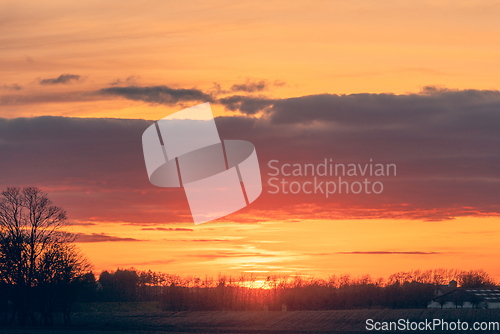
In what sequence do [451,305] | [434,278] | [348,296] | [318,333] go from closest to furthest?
[318,333]
[451,305]
[348,296]
[434,278]

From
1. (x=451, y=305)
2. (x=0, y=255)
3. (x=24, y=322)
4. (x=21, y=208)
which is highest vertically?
(x=21, y=208)

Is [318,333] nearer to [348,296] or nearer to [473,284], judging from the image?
[348,296]

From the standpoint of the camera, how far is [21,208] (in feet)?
219

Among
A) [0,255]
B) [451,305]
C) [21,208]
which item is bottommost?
[451,305]

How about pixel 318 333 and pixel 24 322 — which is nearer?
pixel 318 333

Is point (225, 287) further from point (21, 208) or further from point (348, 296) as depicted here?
point (21, 208)

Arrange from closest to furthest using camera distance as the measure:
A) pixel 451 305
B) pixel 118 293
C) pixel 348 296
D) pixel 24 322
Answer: pixel 24 322 → pixel 451 305 → pixel 348 296 → pixel 118 293

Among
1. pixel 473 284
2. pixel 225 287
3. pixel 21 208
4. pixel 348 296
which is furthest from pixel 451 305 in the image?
pixel 21 208

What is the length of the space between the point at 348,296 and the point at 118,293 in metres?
59.4

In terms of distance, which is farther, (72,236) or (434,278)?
(434,278)

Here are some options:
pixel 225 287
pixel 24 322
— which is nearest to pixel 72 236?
pixel 24 322

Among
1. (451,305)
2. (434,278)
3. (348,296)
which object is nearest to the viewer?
(451,305)

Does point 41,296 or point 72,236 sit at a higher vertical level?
point 72,236

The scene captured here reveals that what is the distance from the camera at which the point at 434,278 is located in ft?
494
